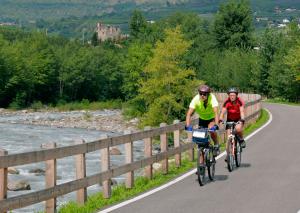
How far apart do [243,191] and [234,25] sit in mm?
117854

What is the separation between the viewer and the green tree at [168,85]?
68.8 metres

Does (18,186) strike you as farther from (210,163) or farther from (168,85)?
(168,85)

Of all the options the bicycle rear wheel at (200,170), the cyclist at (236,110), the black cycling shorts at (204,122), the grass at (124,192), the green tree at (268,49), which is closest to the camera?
the grass at (124,192)

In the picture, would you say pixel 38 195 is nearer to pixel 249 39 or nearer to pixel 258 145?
pixel 258 145

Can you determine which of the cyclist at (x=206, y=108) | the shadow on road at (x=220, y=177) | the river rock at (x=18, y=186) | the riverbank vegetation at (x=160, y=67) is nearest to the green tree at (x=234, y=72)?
the riverbank vegetation at (x=160, y=67)

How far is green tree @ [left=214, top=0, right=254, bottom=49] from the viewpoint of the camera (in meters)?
128

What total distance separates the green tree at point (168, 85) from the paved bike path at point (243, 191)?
159 feet

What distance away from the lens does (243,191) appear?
44.0 feet

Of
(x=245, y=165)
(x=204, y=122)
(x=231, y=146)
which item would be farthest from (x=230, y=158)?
(x=204, y=122)

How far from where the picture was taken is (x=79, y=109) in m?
106

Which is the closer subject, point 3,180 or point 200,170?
point 3,180

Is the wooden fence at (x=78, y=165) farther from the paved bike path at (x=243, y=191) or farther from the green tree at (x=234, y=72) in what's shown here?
the green tree at (x=234, y=72)

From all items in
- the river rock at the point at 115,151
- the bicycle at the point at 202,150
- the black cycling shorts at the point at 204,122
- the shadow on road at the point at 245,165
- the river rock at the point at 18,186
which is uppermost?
the black cycling shorts at the point at 204,122

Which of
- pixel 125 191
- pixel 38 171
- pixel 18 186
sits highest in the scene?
pixel 125 191
